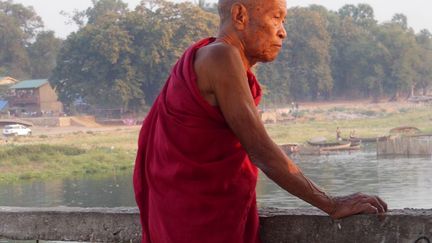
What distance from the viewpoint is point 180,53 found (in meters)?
42.0

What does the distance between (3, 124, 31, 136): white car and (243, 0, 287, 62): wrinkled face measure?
132 ft

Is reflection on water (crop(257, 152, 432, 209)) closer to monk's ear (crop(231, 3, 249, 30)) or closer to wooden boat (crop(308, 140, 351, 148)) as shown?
wooden boat (crop(308, 140, 351, 148))

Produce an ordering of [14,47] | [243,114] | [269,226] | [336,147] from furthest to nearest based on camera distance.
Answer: [14,47], [336,147], [269,226], [243,114]

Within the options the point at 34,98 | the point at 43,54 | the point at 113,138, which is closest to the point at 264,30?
the point at 113,138

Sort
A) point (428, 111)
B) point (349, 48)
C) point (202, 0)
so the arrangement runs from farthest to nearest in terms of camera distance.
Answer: point (202, 0) → point (349, 48) → point (428, 111)

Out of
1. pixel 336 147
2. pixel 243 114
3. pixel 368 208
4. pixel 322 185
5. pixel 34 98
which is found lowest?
pixel 322 185

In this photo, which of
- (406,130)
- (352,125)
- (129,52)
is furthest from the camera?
(352,125)

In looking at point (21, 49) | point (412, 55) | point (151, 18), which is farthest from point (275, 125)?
point (21, 49)

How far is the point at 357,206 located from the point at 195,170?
1.44 ft

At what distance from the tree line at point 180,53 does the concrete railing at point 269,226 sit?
38.0 m

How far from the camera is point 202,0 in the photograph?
58906mm

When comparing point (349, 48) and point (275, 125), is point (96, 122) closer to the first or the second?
point (275, 125)

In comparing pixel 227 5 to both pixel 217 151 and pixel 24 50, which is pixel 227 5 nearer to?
pixel 217 151

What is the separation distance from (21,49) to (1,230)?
56555 millimetres
